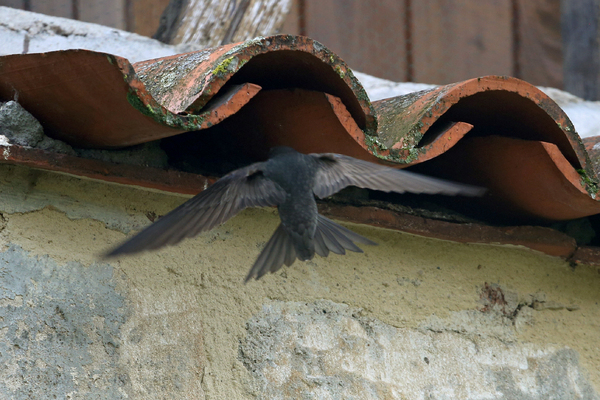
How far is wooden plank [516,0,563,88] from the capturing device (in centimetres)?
317

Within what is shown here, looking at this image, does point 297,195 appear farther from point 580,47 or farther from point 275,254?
point 580,47

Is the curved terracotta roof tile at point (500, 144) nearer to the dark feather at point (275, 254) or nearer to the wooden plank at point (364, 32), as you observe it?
the dark feather at point (275, 254)

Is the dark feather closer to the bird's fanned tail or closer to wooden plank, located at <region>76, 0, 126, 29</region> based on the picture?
the bird's fanned tail

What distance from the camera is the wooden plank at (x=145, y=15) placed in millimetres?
2570

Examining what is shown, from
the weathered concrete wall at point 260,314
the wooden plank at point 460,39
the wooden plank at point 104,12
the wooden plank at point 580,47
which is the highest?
the wooden plank at point 580,47

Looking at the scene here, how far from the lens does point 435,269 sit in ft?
6.86

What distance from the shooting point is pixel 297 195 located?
179cm

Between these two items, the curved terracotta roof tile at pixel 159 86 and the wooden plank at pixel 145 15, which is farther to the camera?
the wooden plank at pixel 145 15

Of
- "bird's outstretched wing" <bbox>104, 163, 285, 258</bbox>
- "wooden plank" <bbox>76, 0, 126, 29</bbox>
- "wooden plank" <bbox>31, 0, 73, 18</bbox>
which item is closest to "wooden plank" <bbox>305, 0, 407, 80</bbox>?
"wooden plank" <bbox>76, 0, 126, 29</bbox>

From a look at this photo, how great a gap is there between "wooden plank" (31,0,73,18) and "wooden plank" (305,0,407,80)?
91cm

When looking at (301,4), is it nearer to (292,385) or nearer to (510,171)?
(510,171)

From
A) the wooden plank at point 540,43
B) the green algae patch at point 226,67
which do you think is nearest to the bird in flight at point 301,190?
the green algae patch at point 226,67

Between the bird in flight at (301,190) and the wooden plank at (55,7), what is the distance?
121cm

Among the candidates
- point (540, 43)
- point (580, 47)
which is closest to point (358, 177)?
point (540, 43)
